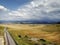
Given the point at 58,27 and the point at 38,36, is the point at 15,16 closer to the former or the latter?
the point at 38,36

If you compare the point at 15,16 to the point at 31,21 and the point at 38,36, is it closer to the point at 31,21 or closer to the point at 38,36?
the point at 31,21

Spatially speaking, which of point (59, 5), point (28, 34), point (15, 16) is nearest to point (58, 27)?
point (59, 5)

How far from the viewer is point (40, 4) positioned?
3576mm

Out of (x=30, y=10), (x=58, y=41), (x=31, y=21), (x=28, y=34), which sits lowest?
(x=58, y=41)

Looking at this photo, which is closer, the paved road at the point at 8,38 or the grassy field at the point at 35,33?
the grassy field at the point at 35,33

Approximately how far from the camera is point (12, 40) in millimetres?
3609

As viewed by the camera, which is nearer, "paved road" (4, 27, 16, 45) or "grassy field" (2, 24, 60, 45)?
"grassy field" (2, 24, 60, 45)

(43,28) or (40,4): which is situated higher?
(40,4)

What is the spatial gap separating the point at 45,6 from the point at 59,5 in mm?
343

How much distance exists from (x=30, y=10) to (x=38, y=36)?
68 centimetres

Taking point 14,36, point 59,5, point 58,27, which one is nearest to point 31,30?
point 14,36

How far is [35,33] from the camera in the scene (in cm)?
360

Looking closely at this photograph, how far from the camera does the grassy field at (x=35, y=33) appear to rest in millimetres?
3455

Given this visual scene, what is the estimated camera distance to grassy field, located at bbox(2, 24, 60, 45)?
3.46 metres
